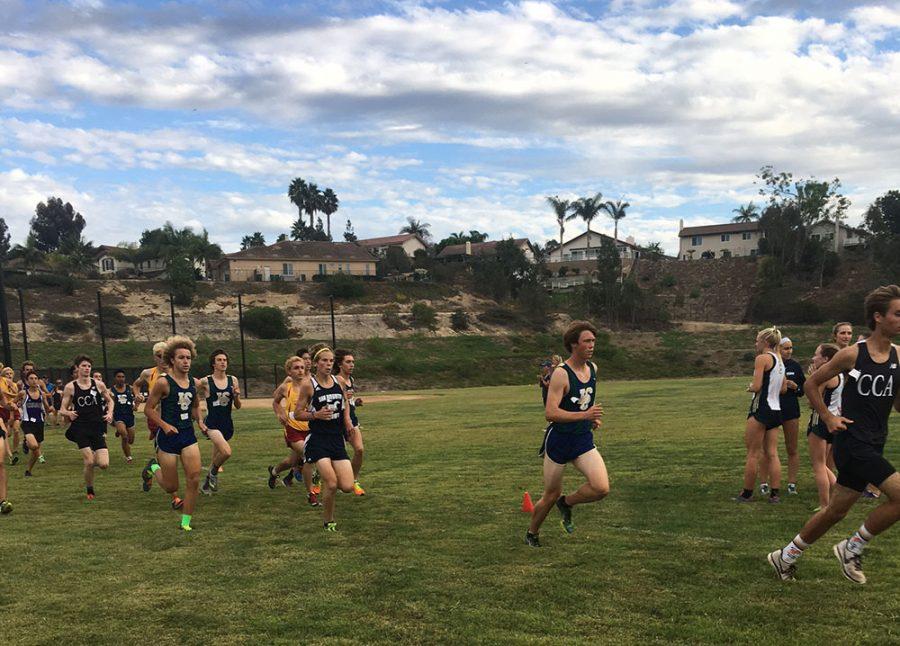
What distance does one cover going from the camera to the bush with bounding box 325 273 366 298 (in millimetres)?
77500

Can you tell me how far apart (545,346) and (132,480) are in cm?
5049

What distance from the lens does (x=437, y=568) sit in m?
7.04

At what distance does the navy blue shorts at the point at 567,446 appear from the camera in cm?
715

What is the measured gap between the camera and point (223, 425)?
10.8m

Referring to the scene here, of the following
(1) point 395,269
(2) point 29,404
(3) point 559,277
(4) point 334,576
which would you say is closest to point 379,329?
(1) point 395,269

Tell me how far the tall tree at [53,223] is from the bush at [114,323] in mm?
80698

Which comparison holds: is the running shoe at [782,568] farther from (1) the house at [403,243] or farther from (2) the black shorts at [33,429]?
(1) the house at [403,243]

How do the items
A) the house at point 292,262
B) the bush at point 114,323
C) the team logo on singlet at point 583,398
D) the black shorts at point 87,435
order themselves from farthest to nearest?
1. the house at point 292,262
2. the bush at point 114,323
3. the black shorts at point 87,435
4. the team logo on singlet at point 583,398

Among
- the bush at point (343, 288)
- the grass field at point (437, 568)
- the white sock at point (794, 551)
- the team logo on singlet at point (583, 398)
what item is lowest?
the grass field at point (437, 568)

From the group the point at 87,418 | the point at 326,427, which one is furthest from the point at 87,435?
the point at 326,427

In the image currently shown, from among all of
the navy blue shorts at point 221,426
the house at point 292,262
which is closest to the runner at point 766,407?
the navy blue shorts at point 221,426

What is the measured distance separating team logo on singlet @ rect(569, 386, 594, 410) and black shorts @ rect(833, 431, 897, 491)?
7.06ft

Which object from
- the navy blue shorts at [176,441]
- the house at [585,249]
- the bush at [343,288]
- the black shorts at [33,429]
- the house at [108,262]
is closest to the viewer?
the navy blue shorts at [176,441]

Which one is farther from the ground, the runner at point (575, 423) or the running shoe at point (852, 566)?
the runner at point (575, 423)
